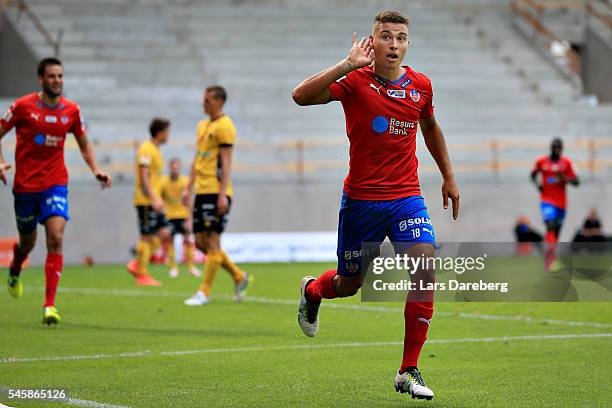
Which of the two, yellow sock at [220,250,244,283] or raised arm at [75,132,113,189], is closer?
raised arm at [75,132,113,189]

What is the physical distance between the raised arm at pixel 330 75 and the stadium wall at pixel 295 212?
18720 millimetres

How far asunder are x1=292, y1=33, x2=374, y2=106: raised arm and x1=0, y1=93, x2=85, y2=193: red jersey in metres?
4.93

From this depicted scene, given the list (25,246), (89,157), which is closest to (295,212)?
(89,157)

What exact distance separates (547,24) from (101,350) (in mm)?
31243

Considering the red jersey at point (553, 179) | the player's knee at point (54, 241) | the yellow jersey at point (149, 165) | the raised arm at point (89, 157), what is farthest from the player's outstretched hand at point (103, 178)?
the red jersey at point (553, 179)

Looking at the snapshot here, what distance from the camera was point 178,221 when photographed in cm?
2161

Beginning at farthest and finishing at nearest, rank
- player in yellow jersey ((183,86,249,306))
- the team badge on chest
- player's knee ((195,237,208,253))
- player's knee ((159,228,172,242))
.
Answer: player's knee ((159,228,172,242)) < player's knee ((195,237,208,253)) < player in yellow jersey ((183,86,249,306)) < the team badge on chest

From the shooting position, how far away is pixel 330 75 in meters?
6.91

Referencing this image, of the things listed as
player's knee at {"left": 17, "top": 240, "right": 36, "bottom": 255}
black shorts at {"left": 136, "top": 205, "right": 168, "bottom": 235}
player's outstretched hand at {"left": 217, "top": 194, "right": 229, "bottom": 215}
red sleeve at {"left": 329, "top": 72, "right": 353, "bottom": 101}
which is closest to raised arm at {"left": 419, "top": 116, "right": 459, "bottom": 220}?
red sleeve at {"left": 329, "top": 72, "right": 353, "bottom": 101}

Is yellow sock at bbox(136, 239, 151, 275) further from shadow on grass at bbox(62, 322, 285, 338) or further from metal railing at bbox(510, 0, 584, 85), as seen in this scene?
metal railing at bbox(510, 0, 584, 85)

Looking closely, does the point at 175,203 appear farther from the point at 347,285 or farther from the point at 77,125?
the point at 347,285

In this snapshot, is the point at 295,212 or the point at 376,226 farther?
the point at 295,212

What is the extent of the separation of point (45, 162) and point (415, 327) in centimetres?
550

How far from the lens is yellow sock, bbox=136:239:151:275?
1794 centimetres
